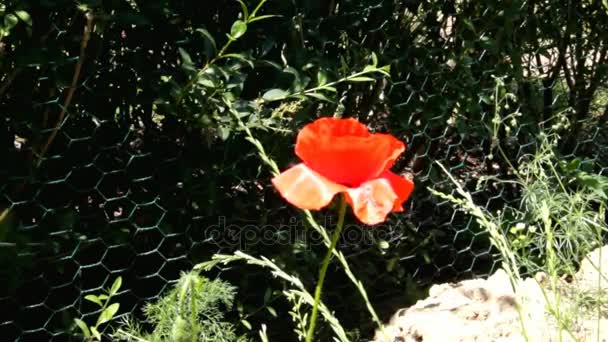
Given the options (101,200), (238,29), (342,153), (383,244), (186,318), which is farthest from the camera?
(383,244)

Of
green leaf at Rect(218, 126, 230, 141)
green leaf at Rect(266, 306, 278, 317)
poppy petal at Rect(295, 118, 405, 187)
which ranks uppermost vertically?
poppy petal at Rect(295, 118, 405, 187)

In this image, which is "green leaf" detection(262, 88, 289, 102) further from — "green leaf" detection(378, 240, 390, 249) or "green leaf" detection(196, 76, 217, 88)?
"green leaf" detection(378, 240, 390, 249)

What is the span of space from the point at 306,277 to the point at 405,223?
490 mm

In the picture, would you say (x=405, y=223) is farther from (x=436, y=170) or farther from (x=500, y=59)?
(x=500, y=59)

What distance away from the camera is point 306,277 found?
270cm

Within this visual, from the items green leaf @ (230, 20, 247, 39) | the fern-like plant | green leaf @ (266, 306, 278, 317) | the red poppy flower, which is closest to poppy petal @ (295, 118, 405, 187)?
the red poppy flower

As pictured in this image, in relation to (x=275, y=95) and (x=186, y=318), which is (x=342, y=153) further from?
(x=275, y=95)

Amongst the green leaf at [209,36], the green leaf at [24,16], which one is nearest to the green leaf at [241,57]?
the green leaf at [209,36]

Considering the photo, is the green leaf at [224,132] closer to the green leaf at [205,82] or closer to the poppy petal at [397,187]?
the green leaf at [205,82]

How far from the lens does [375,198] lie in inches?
54.0

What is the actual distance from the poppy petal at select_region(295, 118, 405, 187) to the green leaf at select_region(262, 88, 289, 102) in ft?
3.15

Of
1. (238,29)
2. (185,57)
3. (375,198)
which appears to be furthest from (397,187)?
(185,57)

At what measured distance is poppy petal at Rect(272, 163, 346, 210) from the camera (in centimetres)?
135

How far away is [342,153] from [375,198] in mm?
80
